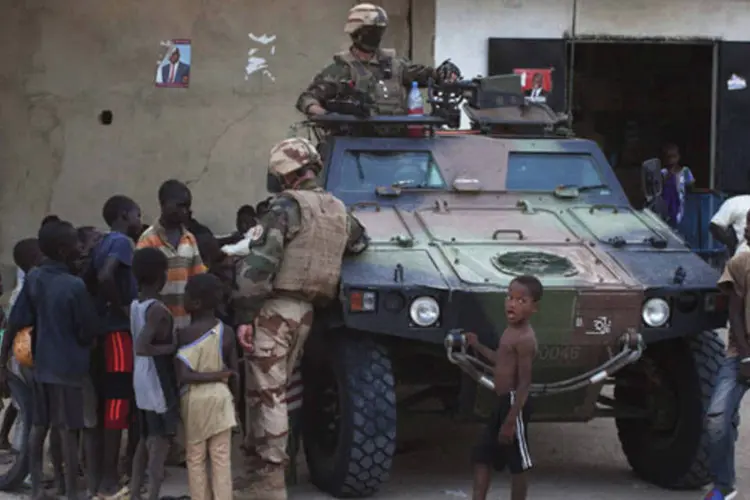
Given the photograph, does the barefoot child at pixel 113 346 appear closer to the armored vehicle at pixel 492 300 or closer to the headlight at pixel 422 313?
the armored vehicle at pixel 492 300

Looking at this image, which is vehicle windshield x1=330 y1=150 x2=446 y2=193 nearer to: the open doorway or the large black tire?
the large black tire

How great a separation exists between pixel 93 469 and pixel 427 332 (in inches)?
64.7

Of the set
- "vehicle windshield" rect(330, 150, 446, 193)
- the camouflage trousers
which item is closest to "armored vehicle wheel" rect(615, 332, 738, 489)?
"vehicle windshield" rect(330, 150, 446, 193)

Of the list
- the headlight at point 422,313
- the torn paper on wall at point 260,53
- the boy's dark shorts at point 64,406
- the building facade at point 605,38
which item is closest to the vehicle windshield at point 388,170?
the headlight at point 422,313

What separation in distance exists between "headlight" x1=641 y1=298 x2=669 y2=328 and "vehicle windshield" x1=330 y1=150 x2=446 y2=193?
160 cm

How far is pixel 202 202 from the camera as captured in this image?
12.5 meters

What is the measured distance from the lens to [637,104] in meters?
16.1

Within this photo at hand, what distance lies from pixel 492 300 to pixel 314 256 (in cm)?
85

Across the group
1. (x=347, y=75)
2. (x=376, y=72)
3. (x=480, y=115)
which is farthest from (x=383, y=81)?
(x=480, y=115)

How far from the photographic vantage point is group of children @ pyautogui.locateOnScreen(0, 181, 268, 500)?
6035 mm

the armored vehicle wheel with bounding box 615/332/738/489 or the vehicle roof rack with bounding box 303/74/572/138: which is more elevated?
the vehicle roof rack with bounding box 303/74/572/138

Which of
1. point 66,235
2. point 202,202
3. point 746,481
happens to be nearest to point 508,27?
point 202,202

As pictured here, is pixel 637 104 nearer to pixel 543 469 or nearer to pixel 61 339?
pixel 543 469

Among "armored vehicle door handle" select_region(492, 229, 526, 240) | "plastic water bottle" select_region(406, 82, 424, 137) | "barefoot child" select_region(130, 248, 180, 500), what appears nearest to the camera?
"barefoot child" select_region(130, 248, 180, 500)
